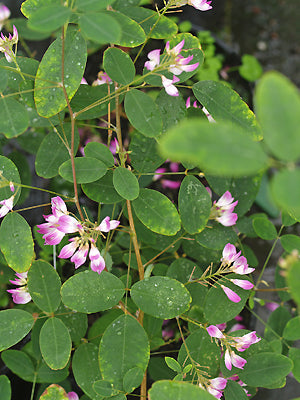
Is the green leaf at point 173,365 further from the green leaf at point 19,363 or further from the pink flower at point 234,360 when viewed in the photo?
the green leaf at point 19,363

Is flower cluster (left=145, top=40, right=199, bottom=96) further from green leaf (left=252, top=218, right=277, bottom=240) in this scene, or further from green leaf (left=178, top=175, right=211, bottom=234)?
green leaf (left=252, top=218, right=277, bottom=240)

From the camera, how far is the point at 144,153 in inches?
→ 33.6

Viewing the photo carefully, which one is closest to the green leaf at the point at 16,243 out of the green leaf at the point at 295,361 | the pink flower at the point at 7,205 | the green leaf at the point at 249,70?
the pink flower at the point at 7,205

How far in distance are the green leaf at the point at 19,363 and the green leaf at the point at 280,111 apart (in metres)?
→ 0.91

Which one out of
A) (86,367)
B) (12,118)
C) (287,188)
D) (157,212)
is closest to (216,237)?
(157,212)

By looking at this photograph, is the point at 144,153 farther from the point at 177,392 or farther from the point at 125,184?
the point at 177,392

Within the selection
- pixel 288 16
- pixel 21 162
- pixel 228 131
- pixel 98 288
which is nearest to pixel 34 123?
pixel 21 162

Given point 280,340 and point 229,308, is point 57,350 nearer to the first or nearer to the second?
point 229,308

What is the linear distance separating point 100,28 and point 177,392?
1.66 feet

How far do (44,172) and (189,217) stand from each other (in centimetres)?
34

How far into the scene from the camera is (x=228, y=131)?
0.27m

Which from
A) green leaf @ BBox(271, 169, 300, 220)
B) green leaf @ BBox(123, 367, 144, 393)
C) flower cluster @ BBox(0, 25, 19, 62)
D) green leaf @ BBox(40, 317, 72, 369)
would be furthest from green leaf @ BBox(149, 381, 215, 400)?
flower cluster @ BBox(0, 25, 19, 62)

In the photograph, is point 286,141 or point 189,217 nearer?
point 286,141

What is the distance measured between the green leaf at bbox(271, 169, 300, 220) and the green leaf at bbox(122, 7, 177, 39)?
571mm
